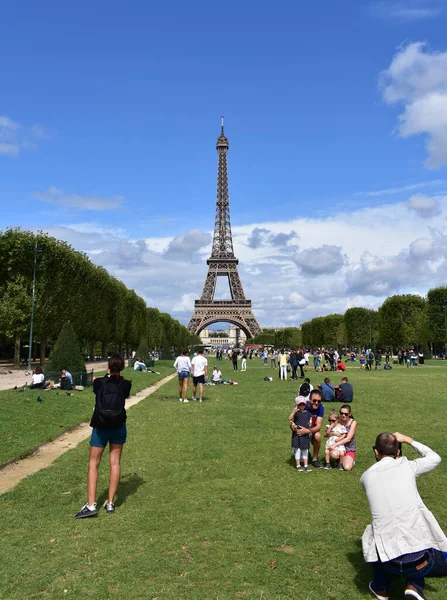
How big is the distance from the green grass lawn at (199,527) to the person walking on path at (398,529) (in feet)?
0.96

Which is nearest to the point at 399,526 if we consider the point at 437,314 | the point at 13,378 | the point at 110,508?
the point at 110,508

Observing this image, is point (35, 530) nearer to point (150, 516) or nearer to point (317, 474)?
point (150, 516)

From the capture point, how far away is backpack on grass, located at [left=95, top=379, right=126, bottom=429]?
7031mm

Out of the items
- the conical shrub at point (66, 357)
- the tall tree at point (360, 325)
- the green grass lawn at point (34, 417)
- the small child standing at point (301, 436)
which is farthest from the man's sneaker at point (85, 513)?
the tall tree at point (360, 325)

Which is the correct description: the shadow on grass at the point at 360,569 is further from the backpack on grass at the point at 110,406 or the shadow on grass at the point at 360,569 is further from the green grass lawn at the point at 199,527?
the backpack on grass at the point at 110,406

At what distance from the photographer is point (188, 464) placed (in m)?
9.70

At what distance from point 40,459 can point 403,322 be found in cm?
6737

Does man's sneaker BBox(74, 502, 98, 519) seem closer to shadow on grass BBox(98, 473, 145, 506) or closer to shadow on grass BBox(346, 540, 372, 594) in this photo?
shadow on grass BBox(98, 473, 145, 506)

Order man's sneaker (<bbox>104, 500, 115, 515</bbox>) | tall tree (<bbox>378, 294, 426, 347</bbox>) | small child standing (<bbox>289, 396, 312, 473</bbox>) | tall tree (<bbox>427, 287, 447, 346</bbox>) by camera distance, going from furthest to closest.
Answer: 1. tall tree (<bbox>378, 294, 426, 347</bbox>)
2. tall tree (<bbox>427, 287, 447, 346</bbox>)
3. small child standing (<bbox>289, 396, 312, 473</bbox>)
4. man's sneaker (<bbox>104, 500, 115, 515</bbox>)

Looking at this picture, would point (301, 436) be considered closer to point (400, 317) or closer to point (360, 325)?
point (400, 317)

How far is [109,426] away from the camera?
7059mm

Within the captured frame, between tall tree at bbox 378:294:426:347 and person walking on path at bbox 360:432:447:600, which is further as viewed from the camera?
tall tree at bbox 378:294:426:347

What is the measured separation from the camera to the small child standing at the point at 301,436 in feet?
30.7

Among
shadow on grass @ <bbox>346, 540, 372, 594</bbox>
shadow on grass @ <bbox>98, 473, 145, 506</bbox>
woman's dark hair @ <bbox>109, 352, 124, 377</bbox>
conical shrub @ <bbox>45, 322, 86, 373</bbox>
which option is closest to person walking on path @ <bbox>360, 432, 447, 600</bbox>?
shadow on grass @ <bbox>346, 540, 372, 594</bbox>
